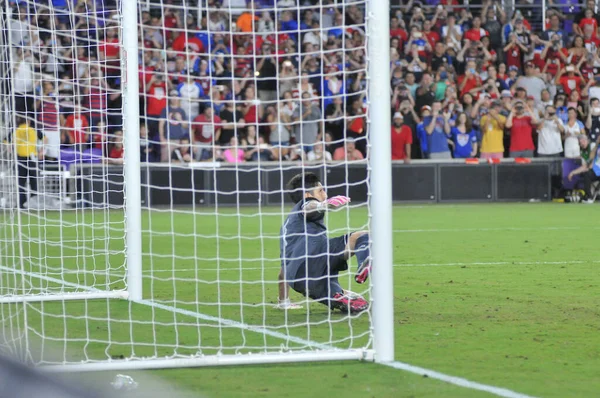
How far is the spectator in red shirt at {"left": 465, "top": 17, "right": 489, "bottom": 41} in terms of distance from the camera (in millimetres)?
28250

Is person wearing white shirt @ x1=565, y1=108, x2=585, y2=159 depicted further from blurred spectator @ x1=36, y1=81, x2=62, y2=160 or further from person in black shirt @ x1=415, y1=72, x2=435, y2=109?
blurred spectator @ x1=36, y1=81, x2=62, y2=160

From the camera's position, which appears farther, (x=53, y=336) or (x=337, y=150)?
(x=337, y=150)

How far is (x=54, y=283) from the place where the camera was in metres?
10.0

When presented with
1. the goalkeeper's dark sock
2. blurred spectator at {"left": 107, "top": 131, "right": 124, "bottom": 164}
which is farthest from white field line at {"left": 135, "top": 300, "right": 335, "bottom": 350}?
blurred spectator at {"left": 107, "top": 131, "right": 124, "bottom": 164}

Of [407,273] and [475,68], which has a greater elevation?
[475,68]

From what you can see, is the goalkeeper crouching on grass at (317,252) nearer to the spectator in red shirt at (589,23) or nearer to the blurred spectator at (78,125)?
the blurred spectator at (78,125)

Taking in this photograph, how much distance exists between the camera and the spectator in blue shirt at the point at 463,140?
25531 millimetres

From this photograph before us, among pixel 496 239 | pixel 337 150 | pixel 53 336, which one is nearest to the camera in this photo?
pixel 53 336

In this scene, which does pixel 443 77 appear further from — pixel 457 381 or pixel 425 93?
pixel 457 381

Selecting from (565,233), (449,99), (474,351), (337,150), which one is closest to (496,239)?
(565,233)

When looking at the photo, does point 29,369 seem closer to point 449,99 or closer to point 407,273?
point 407,273

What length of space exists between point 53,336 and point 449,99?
20355 mm

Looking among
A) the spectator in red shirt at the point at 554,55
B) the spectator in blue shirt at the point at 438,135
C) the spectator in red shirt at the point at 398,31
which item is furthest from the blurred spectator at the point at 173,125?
the spectator in red shirt at the point at 554,55

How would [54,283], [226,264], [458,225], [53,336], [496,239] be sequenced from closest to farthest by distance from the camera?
[53,336] → [54,283] → [226,264] → [496,239] → [458,225]
